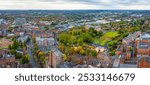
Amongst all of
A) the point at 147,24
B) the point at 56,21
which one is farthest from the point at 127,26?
the point at 56,21

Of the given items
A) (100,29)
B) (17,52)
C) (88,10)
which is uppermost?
(88,10)

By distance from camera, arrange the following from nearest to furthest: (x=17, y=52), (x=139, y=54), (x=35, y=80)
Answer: (x=35, y=80) → (x=139, y=54) → (x=17, y=52)

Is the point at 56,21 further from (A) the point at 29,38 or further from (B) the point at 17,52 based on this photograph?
(B) the point at 17,52

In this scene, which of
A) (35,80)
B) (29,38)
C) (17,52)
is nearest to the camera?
(35,80)

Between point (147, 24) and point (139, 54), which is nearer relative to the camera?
point (139, 54)

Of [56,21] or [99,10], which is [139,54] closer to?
[99,10]

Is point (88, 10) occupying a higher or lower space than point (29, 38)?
higher

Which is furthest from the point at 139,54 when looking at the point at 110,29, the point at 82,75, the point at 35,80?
the point at 35,80
